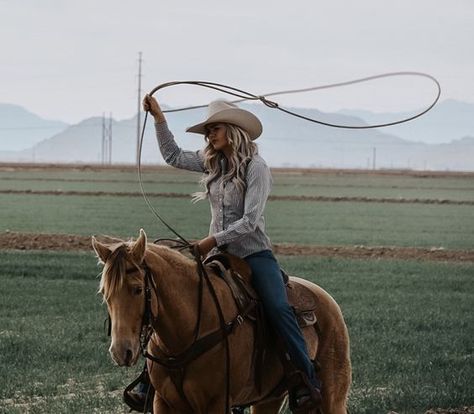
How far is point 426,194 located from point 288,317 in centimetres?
6913

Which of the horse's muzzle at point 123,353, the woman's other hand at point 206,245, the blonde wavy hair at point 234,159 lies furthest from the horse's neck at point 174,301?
the blonde wavy hair at point 234,159

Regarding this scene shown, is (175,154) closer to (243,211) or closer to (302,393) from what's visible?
(243,211)

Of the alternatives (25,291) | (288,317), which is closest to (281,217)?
(25,291)

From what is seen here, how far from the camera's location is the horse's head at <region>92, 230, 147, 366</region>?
16.7ft

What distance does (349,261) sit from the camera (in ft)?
84.6

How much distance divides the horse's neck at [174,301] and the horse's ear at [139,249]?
0.25 meters

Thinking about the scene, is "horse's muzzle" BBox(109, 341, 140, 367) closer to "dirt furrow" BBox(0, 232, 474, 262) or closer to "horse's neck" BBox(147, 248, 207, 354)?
"horse's neck" BBox(147, 248, 207, 354)

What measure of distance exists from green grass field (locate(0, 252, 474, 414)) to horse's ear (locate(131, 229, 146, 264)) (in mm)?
4282

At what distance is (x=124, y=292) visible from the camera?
17.1 ft

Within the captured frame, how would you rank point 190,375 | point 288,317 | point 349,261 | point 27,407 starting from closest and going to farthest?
point 190,375
point 288,317
point 27,407
point 349,261

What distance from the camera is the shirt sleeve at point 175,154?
21.9ft

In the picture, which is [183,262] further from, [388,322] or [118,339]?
[388,322]

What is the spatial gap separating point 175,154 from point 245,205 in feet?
2.83

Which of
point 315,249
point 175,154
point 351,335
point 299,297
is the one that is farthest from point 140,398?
point 315,249
